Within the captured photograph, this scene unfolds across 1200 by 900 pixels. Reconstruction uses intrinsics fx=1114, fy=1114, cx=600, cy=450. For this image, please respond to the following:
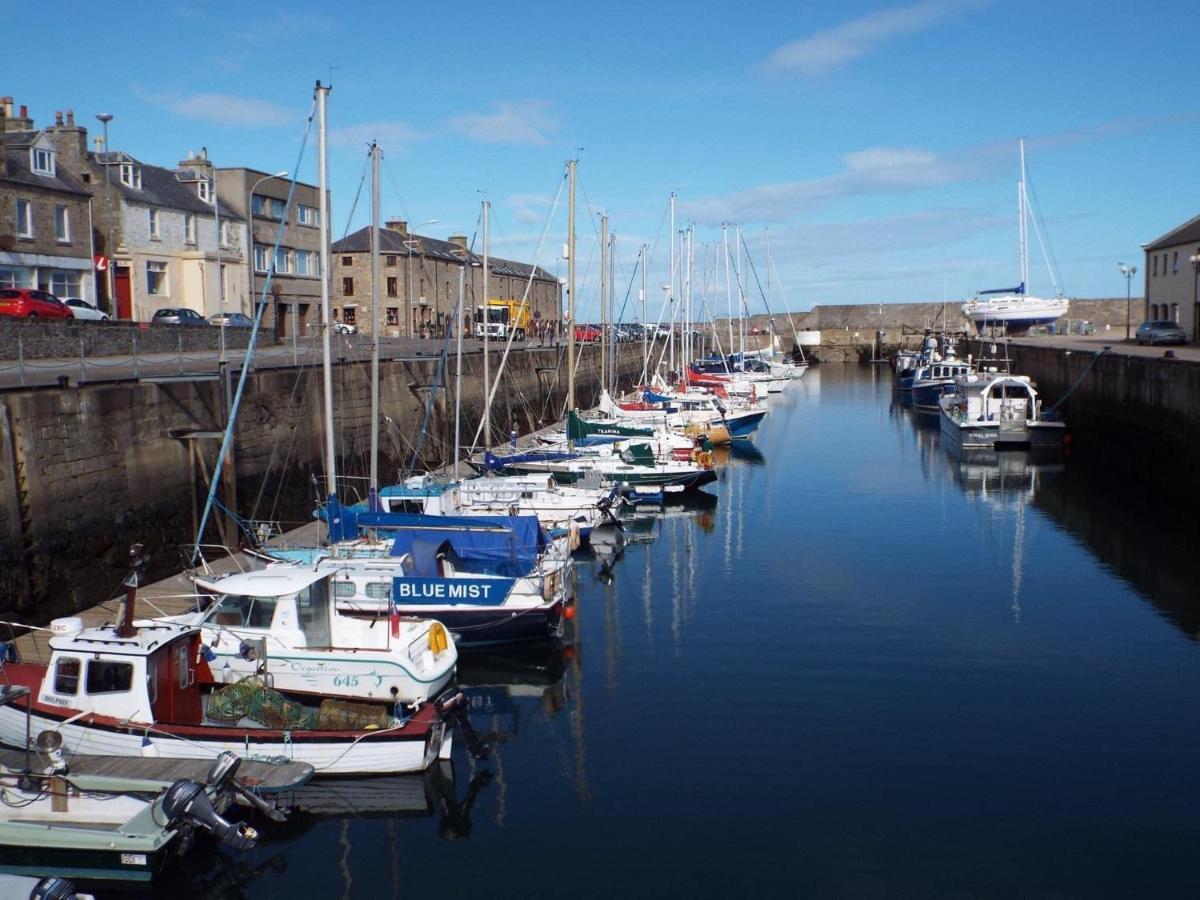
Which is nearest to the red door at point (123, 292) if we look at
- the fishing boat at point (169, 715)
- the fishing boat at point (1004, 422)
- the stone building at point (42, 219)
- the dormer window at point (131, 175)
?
the stone building at point (42, 219)

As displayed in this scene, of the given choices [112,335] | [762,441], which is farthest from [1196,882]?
[762,441]

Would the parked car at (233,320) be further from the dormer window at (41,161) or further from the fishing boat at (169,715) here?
the fishing boat at (169,715)

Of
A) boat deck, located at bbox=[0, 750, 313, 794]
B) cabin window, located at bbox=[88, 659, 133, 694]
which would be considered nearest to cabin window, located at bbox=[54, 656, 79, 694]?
cabin window, located at bbox=[88, 659, 133, 694]

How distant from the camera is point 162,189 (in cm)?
5238

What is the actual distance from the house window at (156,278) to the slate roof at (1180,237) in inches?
1969

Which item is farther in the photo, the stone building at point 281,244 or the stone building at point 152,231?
the stone building at point 281,244

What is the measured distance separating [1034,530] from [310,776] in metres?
24.2

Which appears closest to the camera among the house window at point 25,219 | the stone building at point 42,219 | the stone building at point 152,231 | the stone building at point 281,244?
the stone building at point 42,219

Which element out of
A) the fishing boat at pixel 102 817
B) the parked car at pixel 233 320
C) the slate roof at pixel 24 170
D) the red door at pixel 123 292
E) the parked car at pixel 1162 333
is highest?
the slate roof at pixel 24 170

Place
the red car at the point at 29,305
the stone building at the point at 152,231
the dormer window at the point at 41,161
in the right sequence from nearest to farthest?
the red car at the point at 29,305 < the dormer window at the point at 41,161 < the stone building at the point at 152,231

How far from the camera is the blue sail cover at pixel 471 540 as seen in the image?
66.9 ft

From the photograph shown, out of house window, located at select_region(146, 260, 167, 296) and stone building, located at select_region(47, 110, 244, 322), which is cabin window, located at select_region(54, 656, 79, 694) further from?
house window, located at select_region(146, 260, 167, 296)

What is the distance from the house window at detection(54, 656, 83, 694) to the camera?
45.0 ft

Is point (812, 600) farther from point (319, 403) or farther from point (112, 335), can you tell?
point (112, 335)
